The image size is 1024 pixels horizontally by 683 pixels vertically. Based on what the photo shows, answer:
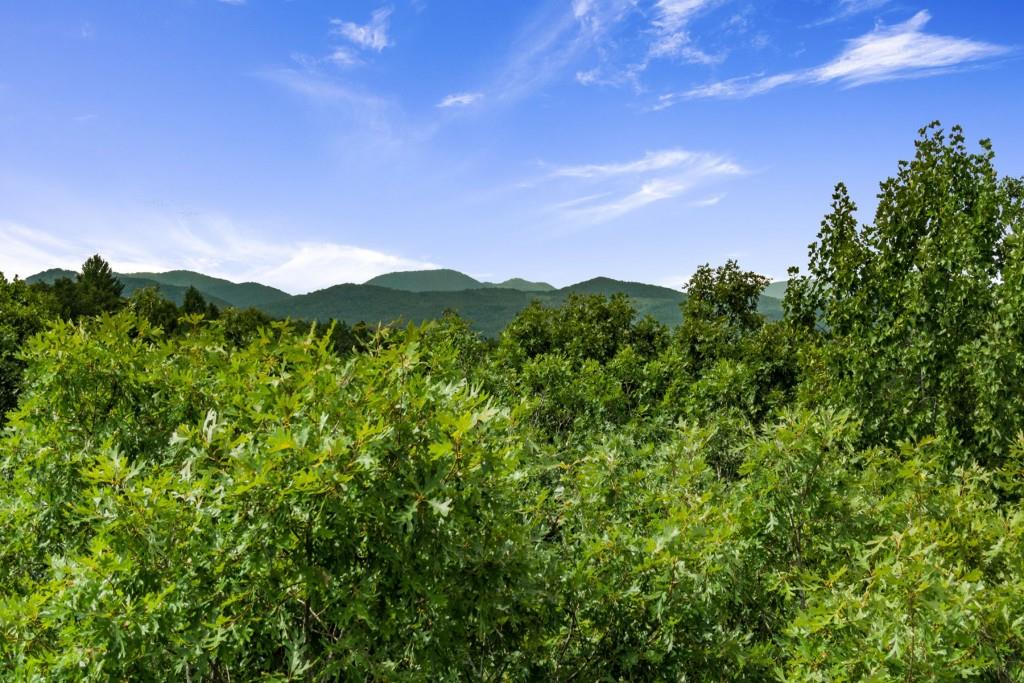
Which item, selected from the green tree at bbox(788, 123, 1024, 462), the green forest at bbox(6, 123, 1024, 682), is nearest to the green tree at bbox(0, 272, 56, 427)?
the green forest at bbox(6, 123, 1024, 682)

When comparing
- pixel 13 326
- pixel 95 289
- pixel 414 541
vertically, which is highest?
pixel 95 289

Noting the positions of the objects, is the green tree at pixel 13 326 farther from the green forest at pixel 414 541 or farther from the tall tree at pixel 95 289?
the tall tree at pixel 95 289

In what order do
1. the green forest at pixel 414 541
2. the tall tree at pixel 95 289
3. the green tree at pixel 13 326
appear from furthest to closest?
the tall tree at pixel 95 289
the green tree at pixel 13 326
the green forest at pixel 414 541

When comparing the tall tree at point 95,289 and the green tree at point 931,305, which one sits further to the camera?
the tall tree at point 95,289

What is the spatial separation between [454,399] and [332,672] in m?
1.73

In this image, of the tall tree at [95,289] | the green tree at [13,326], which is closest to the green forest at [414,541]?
the green tree at [13,326]

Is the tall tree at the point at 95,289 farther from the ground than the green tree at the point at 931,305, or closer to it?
farther from the ground

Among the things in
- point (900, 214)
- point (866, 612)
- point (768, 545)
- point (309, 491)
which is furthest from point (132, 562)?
point (900, 214)

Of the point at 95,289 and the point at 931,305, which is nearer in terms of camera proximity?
the point at 931,305

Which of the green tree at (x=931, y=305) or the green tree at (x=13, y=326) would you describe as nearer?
the green tree at (x=931, y=305)

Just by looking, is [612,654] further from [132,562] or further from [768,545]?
[132,562]

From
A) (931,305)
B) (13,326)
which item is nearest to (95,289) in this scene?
(13,326)

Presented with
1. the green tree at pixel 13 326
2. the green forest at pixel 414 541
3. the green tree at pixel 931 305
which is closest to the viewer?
the green forest at pixel 414 541

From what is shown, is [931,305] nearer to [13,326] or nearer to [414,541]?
[414,541]
